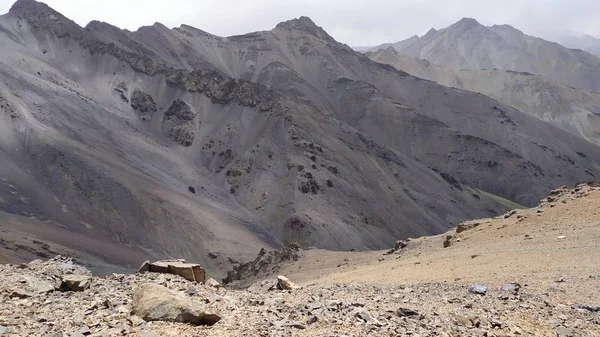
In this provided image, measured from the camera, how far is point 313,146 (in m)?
97.6

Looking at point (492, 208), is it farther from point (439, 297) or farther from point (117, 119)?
point (439, 297)

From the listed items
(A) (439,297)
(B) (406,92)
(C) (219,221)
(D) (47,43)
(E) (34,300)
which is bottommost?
(C) (219,221)

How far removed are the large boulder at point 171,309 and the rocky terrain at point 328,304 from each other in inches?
0.7

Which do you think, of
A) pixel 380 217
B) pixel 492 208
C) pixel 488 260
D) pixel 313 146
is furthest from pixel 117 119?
pixel 488 260

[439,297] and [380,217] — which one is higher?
[439,297]

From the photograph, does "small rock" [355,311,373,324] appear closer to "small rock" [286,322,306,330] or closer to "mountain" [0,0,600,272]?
"small rock" [286,322,306,330]

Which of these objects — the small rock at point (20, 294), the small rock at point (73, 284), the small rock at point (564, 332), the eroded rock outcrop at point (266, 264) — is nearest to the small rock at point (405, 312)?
the small rock at point (564, 332)

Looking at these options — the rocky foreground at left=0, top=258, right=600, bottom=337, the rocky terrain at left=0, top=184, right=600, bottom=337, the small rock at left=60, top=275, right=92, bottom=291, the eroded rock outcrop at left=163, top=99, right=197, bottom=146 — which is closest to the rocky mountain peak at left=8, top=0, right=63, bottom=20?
the eroded rock outcrop at left=163, top=99, right=197, bottom=146

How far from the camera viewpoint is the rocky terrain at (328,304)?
9000mm

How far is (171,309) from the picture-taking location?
9477 mm

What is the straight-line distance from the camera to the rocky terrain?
354 inches

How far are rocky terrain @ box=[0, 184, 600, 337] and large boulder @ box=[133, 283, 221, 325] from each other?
0.06 feet

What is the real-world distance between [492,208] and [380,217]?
3539cm

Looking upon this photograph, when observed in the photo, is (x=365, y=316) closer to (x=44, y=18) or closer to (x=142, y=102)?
(x=142, y=102)
